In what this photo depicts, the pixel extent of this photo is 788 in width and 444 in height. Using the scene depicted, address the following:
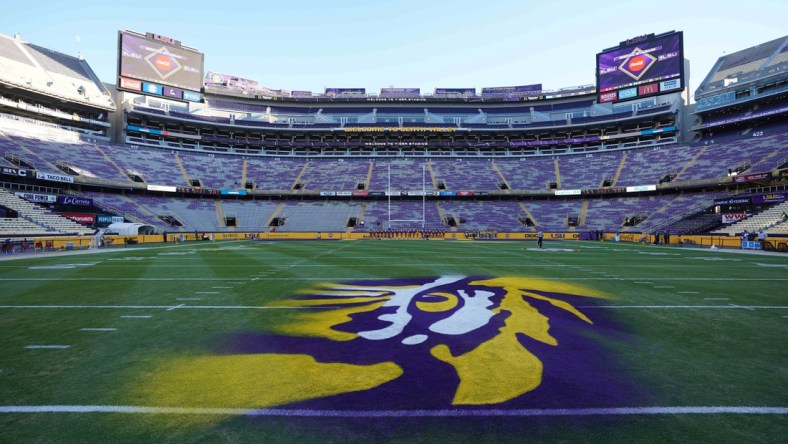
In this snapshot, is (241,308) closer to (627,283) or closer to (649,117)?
(627,283)

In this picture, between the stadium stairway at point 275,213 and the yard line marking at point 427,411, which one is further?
the stadium stairway at point 275,213

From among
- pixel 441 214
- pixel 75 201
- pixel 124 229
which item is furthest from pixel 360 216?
pixel 75 201

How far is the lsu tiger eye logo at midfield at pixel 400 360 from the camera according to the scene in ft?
12.2

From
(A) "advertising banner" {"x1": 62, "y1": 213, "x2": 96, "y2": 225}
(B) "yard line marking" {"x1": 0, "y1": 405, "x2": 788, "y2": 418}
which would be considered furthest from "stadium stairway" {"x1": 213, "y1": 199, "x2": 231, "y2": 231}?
(B) "yard line marking" {"x1": 0, "y1": 405, "x2": 788, "y2": 418}

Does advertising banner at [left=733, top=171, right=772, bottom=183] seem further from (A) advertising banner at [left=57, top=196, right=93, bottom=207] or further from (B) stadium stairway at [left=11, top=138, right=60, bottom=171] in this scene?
(B) stadium stairway at [left=11, top=138, right=60, bottom=171]

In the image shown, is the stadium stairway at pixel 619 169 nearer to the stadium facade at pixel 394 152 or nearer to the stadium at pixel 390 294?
the stadium facade at pixel 394 152

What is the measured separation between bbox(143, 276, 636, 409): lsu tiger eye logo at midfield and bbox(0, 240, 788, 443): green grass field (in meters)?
0.03

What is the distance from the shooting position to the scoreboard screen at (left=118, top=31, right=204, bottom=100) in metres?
47.5

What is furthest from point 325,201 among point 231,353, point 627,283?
point 231,353

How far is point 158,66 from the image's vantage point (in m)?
50.1

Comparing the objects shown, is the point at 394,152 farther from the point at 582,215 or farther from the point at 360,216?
the point at 582,215

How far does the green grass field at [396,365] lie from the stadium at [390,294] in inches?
1.4

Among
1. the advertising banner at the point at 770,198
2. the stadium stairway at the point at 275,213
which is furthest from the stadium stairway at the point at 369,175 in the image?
the advertising banner at the point at 770,198

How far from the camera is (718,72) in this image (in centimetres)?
5316
